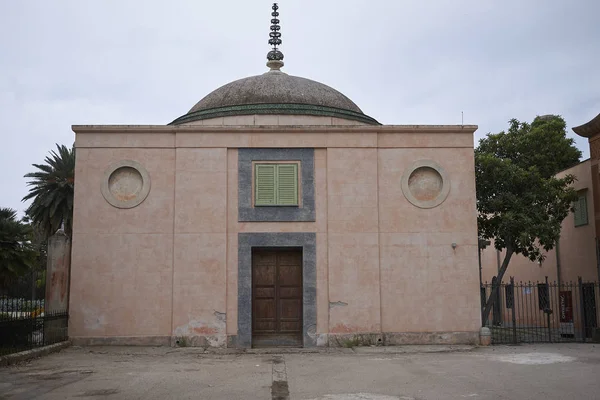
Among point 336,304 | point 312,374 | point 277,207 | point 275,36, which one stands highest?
point 275,36

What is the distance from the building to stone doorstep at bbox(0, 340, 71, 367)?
0.86 metres

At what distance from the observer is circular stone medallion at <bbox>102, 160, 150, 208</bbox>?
645 inches

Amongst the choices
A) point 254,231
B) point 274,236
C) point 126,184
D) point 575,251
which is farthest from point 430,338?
point 575,251

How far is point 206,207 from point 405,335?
6236mm

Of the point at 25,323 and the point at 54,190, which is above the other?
the point at 54,190

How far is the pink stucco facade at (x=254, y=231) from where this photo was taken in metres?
15.9

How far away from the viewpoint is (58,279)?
53.8ft

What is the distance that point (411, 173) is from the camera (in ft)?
55.1

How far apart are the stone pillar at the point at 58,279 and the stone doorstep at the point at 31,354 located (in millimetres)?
544

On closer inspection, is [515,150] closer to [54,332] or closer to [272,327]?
[272,327]

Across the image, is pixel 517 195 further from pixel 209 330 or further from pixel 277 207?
pixel 209 330

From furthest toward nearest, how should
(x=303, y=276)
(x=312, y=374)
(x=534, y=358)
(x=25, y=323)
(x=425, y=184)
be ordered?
(x=425, y=184)
(x=303, y=276)
(x=25, y=323)
(x=534, y=358)
(x=312, y=374)

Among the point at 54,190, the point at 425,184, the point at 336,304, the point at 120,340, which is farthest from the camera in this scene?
the point at 54,190

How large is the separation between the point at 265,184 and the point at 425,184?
4.39 meters
